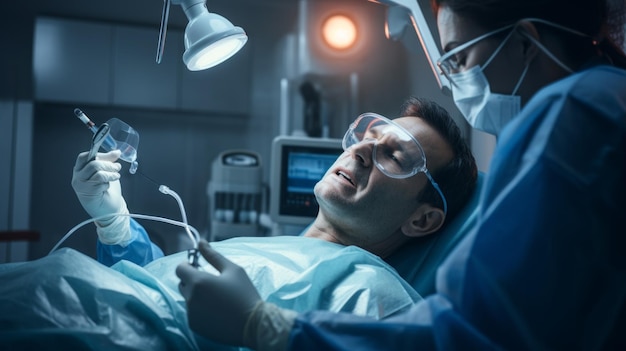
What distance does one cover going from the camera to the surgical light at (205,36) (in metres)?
1.33

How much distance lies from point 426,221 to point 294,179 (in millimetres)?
889

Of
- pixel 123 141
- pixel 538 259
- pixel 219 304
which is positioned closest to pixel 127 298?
pixel 219 304

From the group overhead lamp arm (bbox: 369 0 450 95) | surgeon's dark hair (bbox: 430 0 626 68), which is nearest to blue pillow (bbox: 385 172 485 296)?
overhead lamp arm (bbox: 369 0 450 95)

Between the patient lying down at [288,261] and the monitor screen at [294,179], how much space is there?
0.64 metres

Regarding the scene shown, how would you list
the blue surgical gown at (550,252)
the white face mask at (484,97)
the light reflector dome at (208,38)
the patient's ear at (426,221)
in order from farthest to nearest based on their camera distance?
the patient's ear at (426,221) < the light reflector dome at (208,38) < the white face mask at (484,97) < the blue surgical gown at (550,252)

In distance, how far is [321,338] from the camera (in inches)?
37.5

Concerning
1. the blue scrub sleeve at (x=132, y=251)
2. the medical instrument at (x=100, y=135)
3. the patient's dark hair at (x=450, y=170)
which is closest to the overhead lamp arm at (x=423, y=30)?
the patient's dark hair at (x=450, y=170)

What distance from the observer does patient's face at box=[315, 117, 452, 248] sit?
1743 mm

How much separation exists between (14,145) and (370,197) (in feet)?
10.1

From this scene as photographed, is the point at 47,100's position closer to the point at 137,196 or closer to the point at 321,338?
the point at 137,196

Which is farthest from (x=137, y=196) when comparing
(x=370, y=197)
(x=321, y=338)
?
(x=321, y=338)

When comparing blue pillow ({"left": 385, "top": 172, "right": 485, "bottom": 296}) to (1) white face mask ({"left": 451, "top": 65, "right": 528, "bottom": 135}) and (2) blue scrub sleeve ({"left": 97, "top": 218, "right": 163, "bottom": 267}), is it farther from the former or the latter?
(2) blue scrub sleeve ({"left": 97, "top": 218, "right": 163, "bottom": 267})

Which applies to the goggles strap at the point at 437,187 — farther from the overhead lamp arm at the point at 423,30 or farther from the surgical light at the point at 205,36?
the surgical light at the point at 205,36

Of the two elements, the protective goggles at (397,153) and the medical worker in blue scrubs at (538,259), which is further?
the protective goggles at (397,153)
